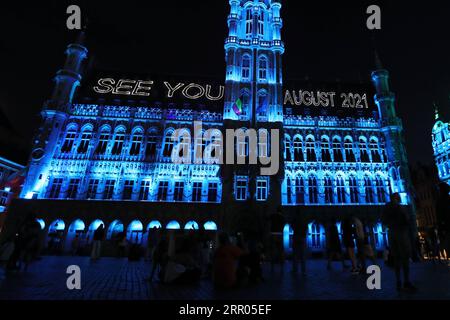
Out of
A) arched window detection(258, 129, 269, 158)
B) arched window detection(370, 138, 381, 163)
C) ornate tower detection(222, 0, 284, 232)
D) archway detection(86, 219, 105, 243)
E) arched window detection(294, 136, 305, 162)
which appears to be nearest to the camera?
archway detection(86, 219, 105, 243)

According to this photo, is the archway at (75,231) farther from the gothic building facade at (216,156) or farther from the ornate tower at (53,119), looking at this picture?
the ornate tower at (53,119)

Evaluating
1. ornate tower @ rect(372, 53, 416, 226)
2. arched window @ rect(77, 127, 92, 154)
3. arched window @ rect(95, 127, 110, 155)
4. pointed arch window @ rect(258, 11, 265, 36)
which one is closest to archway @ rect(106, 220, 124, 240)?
arched window @ rect(95, 127, 110, 155)

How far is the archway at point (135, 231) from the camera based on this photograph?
85.4 ft

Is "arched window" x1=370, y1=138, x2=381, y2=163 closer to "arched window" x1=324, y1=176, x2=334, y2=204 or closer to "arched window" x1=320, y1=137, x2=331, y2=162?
"arched window" x1=320, y1=137, x2=331, y2=162

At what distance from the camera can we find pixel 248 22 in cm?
3488

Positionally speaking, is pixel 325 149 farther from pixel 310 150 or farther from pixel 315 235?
pixel 315 235

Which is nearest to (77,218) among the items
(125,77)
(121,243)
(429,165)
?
(121,243)

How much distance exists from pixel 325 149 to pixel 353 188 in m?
5.50

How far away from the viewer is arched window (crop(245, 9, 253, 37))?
34281mm

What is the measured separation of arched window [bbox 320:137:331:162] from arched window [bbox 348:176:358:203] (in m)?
3.35

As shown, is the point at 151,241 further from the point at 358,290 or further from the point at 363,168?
the point at 363,168

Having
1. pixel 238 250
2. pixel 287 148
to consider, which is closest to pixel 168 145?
pixel 287 148

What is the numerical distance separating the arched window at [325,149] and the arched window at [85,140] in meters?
27.5
